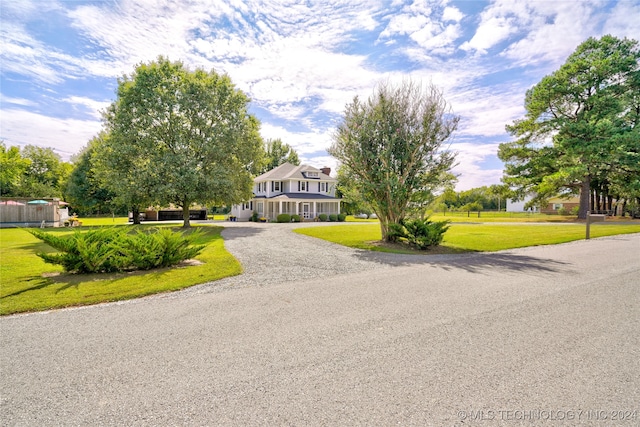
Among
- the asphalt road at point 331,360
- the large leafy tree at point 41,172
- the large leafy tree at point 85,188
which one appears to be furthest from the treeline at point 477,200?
the large leafy tree at point 41,172

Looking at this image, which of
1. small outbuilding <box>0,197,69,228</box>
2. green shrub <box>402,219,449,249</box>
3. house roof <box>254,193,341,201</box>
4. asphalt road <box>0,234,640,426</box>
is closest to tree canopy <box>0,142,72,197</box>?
small outbuilding <box>0,197,69,228</box>

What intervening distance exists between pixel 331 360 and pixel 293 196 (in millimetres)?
31824

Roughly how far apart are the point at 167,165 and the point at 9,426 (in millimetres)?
21978

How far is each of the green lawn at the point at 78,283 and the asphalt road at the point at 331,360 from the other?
0.59 meters

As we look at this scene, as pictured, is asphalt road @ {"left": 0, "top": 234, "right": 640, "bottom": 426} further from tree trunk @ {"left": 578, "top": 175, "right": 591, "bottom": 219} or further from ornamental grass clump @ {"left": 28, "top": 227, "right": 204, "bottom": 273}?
tree trunk @ {"left": 578, "top": 175, "right": 591, "bottom": 219}

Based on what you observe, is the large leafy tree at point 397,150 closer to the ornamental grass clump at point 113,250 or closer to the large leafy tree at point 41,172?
the ornamental grass clump at point 113,250

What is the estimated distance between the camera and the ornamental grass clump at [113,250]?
7469mm

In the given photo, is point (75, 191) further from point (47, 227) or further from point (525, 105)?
point (525, 105)

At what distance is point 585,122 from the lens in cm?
2830

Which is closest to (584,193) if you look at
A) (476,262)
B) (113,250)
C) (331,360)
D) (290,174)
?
(290,174)

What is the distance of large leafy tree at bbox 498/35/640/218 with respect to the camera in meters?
27.8

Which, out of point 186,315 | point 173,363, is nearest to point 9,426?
point 173,363

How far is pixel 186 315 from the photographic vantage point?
16.3 ft

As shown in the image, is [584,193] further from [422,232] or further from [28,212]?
[28,212]
